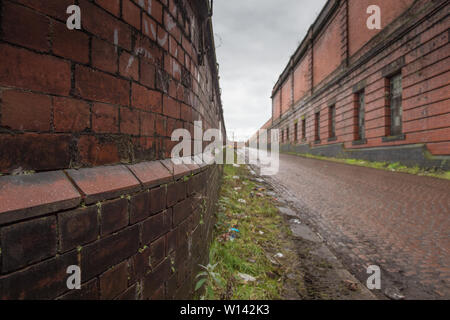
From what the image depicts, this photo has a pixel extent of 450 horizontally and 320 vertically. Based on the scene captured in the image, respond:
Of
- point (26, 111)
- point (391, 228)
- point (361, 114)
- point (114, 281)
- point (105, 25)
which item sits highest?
point (361, 114)

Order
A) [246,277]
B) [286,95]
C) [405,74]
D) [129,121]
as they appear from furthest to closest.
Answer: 1. [286,95]
2. [405,74]
3. [246,277]
4. [129,121]

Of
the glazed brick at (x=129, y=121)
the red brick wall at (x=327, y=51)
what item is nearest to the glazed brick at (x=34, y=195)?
the glazed brick at (x=129, y=121)

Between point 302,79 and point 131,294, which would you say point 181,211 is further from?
point 302,79

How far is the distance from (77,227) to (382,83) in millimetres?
11590

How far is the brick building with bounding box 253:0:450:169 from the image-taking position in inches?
272

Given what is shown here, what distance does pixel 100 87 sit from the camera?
889 mm

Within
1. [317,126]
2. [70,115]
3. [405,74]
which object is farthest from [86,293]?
[317,126]

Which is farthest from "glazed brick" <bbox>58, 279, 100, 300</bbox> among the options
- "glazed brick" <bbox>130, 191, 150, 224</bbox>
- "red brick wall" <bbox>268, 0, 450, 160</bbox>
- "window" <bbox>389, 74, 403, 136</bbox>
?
"window" <bbox>389, 74, 403, 136</bbox>

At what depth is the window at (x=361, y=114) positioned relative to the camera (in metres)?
10.9

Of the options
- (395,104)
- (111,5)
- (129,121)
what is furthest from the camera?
(395,104)

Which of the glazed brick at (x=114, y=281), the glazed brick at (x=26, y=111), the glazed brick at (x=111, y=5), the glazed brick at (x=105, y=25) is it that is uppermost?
the glazed brick at (x=111, y=5)

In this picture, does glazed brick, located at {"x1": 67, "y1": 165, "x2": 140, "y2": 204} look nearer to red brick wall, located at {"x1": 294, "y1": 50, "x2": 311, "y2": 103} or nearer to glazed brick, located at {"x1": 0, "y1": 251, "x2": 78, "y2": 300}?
glazed brick, located at {"x1": 0, "y1": 251, "x2": 78, "y2": 300}

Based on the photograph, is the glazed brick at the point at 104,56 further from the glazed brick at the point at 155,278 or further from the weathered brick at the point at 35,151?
the glazed brick at the point at 155,278

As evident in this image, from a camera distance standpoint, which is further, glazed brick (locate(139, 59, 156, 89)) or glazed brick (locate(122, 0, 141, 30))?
glazed brick (locate(139, 59, 156, 89))
